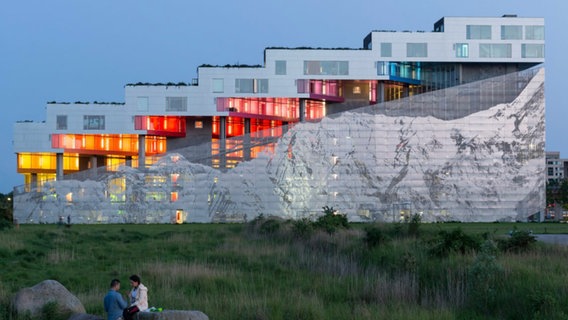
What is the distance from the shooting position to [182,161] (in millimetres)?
85438

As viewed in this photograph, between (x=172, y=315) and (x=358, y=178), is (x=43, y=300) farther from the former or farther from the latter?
(x=358, y=178)

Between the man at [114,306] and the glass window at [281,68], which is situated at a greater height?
the glass window at [281,68]

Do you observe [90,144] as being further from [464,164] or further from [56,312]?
[56,312]

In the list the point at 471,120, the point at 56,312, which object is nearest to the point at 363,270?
the point at 56,312

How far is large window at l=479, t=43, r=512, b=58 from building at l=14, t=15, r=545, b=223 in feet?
0.40

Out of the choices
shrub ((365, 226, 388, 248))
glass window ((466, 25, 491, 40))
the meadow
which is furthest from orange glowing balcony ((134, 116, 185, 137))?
shrub ((365, 226, 388, 248))

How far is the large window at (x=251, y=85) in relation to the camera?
291ft

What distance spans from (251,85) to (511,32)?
32.2 meters

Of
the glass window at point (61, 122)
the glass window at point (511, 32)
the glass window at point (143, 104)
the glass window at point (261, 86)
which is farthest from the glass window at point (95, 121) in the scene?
the glass window at point (511, 32)

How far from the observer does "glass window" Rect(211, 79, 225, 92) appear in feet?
290

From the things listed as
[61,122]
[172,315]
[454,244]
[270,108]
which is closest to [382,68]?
[270,108]

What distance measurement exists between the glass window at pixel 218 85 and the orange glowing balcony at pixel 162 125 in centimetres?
724

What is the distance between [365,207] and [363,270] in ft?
187

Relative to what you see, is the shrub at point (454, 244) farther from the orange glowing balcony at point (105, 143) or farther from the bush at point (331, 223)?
the orange glowing balcony at point (105, 143)
